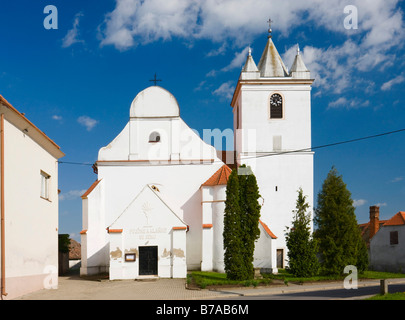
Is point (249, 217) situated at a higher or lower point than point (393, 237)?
higher

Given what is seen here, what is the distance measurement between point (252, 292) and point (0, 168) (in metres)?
11.7

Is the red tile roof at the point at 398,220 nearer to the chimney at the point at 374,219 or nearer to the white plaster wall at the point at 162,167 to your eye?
the chimney at the point at 374,219

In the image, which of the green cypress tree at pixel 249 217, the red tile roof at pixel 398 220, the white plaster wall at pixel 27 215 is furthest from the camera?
the red tile roof at pixel 398 220

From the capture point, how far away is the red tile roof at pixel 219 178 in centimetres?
2861

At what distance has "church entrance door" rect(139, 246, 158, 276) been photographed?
25.9 metres

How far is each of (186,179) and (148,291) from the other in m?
11.5

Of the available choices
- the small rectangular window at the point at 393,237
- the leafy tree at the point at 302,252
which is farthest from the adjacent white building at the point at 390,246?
the leafy tree at the point at 302,252

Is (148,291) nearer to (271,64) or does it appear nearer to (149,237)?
(149,237)

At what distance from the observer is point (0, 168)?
16.6m

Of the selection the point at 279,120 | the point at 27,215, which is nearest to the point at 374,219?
the point at 279,120

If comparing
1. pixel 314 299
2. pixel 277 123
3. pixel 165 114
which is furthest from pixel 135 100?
pixel 314 299

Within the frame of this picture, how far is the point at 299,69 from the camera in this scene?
113ft

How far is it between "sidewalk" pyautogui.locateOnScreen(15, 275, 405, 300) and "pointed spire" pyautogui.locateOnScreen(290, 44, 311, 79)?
16477 mm

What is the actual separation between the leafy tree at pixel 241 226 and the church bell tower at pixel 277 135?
8.90m
